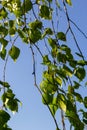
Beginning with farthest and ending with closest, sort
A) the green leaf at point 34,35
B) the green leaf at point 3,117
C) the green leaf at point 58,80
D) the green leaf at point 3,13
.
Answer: the green leaf at point 3,13, the green leaf at point 34,35, the green leaf at point 58,80, the green leaf at point 3,117

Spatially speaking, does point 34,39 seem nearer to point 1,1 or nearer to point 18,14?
point 18,14

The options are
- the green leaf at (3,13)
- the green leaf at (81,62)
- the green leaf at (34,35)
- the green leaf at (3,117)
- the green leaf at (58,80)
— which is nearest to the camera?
the green leaf at (3,117)

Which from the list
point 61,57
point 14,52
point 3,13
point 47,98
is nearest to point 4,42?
point 14,52

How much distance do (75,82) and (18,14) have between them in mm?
664

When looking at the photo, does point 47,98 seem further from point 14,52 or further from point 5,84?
point 14,52

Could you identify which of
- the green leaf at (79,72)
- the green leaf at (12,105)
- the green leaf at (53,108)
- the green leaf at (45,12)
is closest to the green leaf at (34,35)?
the green leaf at (45,12)

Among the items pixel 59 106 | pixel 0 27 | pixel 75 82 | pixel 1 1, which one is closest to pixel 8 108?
pixel 59 106

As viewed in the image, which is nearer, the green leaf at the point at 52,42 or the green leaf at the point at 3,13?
the green leaf at the point at 52,42

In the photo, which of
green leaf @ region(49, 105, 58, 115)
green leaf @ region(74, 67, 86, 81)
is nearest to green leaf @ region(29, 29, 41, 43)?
green leaf @ region(74, 67, 86, 81)

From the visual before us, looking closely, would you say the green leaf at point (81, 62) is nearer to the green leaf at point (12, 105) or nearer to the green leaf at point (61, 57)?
the green leaf at point (61, 57)

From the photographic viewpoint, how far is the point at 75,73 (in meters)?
2.55

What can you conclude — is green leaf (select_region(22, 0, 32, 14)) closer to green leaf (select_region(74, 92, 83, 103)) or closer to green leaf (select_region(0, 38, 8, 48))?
green leaf (select_region(0, 38, 8, 48))

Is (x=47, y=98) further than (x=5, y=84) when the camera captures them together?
No

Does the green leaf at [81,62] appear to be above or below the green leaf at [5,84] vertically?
below
